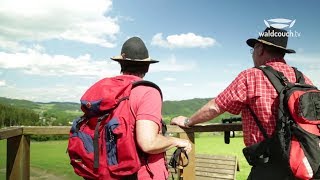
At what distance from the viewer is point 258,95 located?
2.79 metres

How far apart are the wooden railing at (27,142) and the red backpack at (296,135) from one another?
795 mm

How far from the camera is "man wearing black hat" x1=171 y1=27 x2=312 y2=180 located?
A: 277cm

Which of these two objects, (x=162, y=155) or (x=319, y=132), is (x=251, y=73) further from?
(x=162, y=155)

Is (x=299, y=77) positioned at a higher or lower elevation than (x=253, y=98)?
higher

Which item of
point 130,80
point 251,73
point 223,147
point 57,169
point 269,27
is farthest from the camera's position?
point 57,169

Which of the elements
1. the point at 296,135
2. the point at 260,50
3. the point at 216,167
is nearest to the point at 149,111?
the point at 296,135

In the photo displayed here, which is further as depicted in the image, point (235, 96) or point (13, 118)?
point (13, 118)

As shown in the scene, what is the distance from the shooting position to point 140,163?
7.83 feet

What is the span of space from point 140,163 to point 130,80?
1.79 feet

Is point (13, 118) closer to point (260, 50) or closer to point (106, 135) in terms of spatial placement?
point (260, 50)

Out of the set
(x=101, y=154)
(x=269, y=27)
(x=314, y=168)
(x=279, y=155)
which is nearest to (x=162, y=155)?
(x=101, y=154)

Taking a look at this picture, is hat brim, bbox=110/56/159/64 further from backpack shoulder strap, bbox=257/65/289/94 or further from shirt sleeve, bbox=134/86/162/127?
backpack shoulder strap, bbox=257/65/289/94

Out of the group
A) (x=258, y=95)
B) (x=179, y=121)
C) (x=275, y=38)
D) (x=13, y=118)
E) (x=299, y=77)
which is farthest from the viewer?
(x=13, y=118)

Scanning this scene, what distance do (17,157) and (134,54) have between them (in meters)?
1.76
